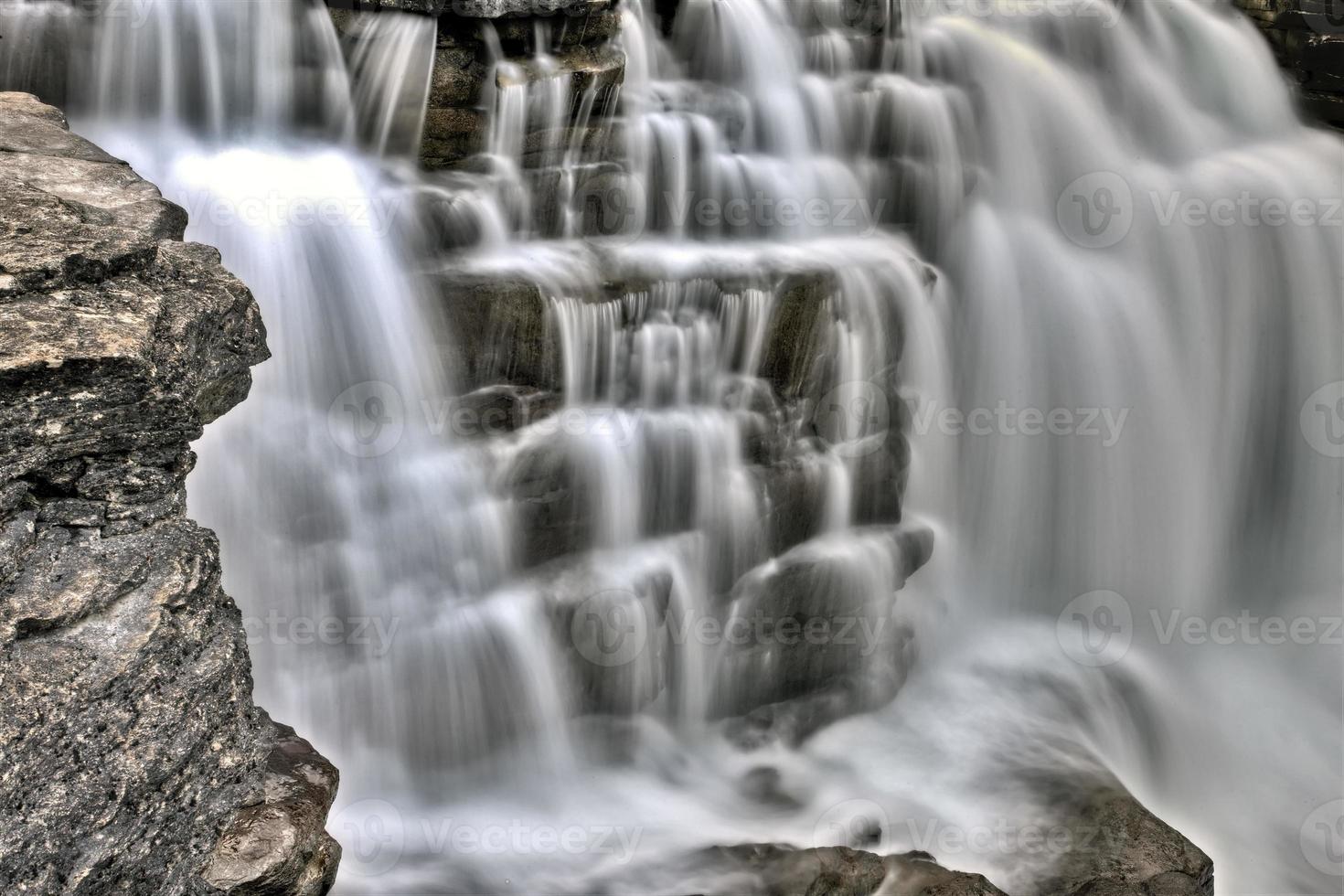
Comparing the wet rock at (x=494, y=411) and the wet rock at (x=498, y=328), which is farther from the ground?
the wet rock at (x=498, y=328)

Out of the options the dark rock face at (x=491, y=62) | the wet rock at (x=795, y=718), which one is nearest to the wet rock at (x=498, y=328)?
the dark rock face at (x=491, y=62)

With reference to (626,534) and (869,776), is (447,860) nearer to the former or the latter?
(626,534)

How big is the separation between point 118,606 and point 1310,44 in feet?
28.5

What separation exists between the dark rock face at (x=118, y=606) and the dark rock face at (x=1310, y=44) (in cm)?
777

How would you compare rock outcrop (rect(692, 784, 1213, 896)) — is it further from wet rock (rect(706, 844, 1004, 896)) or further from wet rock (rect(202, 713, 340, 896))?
wet rock (rect(202, 713, 340, 896))

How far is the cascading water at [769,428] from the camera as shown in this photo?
4.84m

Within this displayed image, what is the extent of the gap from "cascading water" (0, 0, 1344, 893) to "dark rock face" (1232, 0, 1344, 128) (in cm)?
52

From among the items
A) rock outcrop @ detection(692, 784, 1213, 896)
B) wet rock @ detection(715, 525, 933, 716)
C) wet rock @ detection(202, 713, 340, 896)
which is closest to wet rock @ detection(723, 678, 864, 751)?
wet rock @ detection(715, 525, 933, 716)

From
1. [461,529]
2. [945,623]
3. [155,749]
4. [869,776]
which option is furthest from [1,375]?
[945,623]

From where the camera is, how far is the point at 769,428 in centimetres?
551

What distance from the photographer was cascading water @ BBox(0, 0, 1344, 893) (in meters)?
4.84

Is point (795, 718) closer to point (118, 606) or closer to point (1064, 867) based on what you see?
point (1064, 867)

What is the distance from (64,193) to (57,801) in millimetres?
1968

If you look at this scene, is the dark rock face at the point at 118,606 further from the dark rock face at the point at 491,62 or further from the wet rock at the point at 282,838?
the dark rock face at the point at 491,62
